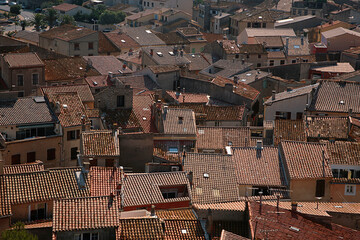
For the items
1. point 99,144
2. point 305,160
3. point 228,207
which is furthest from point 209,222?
point 99,144

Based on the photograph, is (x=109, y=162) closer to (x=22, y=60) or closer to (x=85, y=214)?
(x=85, y=214)

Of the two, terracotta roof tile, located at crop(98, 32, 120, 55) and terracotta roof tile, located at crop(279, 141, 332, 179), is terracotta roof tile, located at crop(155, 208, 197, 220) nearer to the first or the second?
terracotta roof tile, located at crop(279, 141, 332, 179)

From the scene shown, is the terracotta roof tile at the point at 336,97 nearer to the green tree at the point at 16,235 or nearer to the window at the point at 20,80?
the window at the point at 20,80

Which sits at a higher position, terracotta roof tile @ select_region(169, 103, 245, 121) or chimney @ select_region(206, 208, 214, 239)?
chimney @ select_region(206, 208, 214, 239)

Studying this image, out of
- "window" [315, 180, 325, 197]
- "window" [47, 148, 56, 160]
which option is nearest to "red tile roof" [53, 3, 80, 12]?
"window" [47, 148, 56, 160]

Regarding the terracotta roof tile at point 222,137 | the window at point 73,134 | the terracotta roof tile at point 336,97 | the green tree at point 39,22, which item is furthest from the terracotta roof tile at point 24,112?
the green tree at point 39,22

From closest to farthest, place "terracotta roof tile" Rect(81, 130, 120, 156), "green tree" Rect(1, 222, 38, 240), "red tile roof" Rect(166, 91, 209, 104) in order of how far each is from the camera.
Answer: "green tree" Rect(1, 222, 38, 240) → "terracotta roof tile" Rect(81, 130, 120, 156) → "red tile roof" Rect(166, 91, 209, 104)

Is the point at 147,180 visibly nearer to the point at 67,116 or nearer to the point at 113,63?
the point at 67,116
